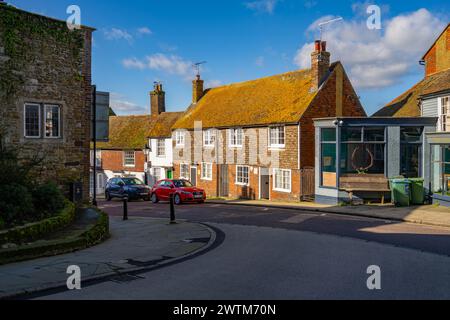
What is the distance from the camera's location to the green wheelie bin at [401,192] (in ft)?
69.9

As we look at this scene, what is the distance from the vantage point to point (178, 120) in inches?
1560

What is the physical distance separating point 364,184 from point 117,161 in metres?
28.7

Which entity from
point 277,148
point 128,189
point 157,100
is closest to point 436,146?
point 277,148

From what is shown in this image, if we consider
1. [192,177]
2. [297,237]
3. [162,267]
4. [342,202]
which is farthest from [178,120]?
[162,267]

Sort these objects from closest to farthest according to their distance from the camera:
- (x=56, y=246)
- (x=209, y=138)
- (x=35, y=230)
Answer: (x=56, y=246) < (x=35, y=230) < (x=209, y=138)

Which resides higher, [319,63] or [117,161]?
[319,63]

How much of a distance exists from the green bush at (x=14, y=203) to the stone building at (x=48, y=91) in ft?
14.4

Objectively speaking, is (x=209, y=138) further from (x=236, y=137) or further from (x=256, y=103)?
(x=256, y=103)

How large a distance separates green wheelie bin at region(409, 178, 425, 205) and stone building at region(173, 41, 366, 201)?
640cm

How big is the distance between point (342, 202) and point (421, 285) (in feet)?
51.3

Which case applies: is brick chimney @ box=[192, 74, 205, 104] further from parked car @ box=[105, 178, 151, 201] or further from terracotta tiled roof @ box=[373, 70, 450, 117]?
terracotta tiled roof @ box=[373, 70, 450, 117]

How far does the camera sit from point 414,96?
2892 cm

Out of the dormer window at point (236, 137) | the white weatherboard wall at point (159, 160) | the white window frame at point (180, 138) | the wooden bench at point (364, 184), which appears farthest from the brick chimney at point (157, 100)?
the wooden bench at point (364, 184)
